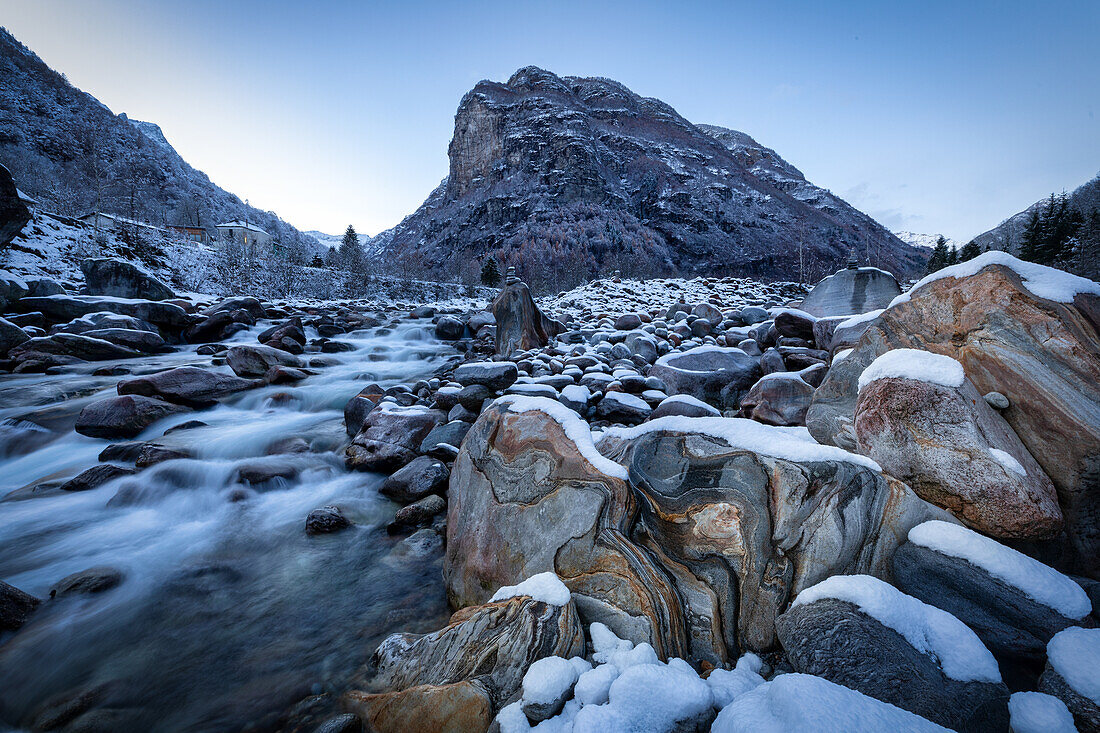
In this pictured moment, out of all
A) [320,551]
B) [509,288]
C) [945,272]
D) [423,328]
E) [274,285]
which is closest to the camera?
[945,272]

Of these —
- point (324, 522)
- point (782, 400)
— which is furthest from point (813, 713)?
point (324, 522)

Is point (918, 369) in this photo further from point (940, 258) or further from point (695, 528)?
point (940, 258)

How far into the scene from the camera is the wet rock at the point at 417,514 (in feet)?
14.1

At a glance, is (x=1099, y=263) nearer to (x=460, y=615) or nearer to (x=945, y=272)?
(x=945, y=272)

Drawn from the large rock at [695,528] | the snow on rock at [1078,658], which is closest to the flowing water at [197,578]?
the large rock at [695,528]

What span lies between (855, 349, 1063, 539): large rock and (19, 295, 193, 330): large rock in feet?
57.1

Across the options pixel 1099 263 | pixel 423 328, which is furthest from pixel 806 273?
pixel 423 328

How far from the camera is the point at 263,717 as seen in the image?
7.70 ft

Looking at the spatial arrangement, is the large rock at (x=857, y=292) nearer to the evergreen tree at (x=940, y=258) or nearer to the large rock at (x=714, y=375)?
the large rock at (x=714, y=375)

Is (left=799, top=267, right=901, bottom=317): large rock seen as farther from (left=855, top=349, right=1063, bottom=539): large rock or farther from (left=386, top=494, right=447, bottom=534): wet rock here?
(left=386, top=494, right=447, bottom=534): wet rock

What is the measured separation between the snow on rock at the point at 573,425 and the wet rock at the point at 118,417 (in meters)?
6.73

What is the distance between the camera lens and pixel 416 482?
4.77 meters

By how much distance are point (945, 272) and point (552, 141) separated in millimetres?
71044

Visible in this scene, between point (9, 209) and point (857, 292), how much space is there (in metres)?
25.1
